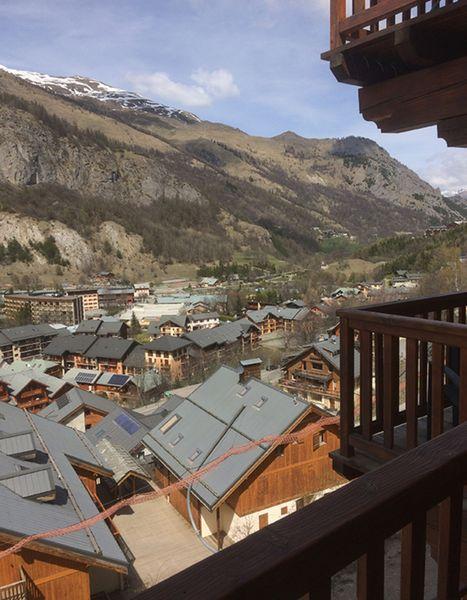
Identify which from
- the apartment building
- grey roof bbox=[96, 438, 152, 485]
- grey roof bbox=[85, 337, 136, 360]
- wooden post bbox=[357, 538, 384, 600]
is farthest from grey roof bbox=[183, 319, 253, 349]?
wooden post bbox=[357, 538, 384, 600]

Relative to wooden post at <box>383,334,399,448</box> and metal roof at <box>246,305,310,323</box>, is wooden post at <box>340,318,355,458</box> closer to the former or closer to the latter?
wooden post at <box>383,334,399,448</box>

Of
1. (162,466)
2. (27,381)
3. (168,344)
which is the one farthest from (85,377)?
(162,466)

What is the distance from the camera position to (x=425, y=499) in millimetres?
935

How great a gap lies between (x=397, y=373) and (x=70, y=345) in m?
43.2

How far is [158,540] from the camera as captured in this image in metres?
11.4

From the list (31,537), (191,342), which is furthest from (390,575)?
(191,342)

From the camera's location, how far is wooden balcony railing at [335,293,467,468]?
2.34 metres

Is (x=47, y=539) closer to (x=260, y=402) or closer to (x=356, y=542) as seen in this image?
(x=260, y=402)

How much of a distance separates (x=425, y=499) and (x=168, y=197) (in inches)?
5210

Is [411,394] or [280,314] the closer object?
[411,394]


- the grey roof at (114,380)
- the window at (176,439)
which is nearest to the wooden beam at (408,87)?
the window at (176,439)

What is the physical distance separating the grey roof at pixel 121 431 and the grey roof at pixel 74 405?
344 centimetres

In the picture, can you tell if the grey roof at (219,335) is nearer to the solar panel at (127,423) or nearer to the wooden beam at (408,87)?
the solar panel at (127,423)

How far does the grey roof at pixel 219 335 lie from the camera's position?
4066 centimetres
